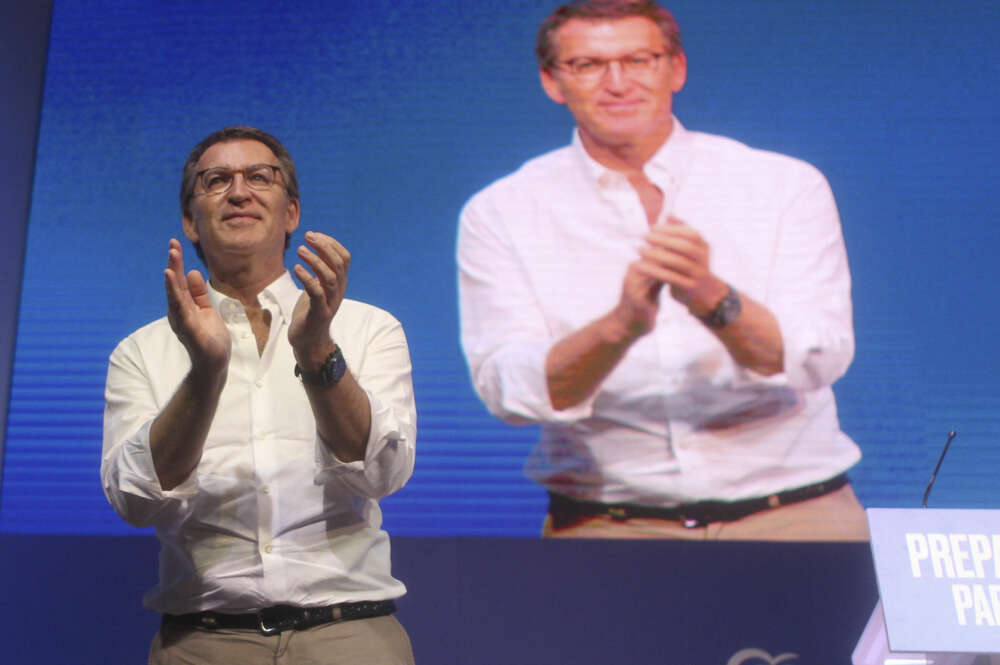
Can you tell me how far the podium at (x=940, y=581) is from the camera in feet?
5.63

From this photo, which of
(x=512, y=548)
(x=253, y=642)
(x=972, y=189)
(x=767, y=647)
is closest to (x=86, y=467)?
(x=512, y=548)

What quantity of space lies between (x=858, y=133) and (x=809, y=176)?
0.20 meters

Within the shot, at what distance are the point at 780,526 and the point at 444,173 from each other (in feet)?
4.42

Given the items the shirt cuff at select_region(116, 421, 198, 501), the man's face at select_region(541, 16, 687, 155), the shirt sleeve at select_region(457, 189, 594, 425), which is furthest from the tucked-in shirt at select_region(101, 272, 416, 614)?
the man's face at select_region(541, 16, 687, 155)

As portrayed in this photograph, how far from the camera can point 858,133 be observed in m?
2.70

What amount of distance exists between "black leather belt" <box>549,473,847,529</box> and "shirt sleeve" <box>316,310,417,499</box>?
972 mm

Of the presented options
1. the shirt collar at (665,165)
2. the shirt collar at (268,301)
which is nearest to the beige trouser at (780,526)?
the shirt collar at (665,165)

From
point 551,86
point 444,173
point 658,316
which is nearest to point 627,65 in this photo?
point 551,86

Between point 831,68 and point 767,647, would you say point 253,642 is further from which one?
point 831,68

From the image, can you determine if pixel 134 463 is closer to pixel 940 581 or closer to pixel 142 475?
pixel 142 475

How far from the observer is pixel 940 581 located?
1771 mm

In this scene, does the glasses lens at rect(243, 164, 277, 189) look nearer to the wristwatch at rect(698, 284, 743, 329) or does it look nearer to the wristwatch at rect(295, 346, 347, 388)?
the wristwatch at rect(295, 346, 347, 388)

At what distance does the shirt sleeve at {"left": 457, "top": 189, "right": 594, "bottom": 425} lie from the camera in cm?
258

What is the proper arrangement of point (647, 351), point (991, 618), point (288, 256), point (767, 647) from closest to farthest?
point (991, 618), point (767, 647), point (647, 351), point (288, 256)
